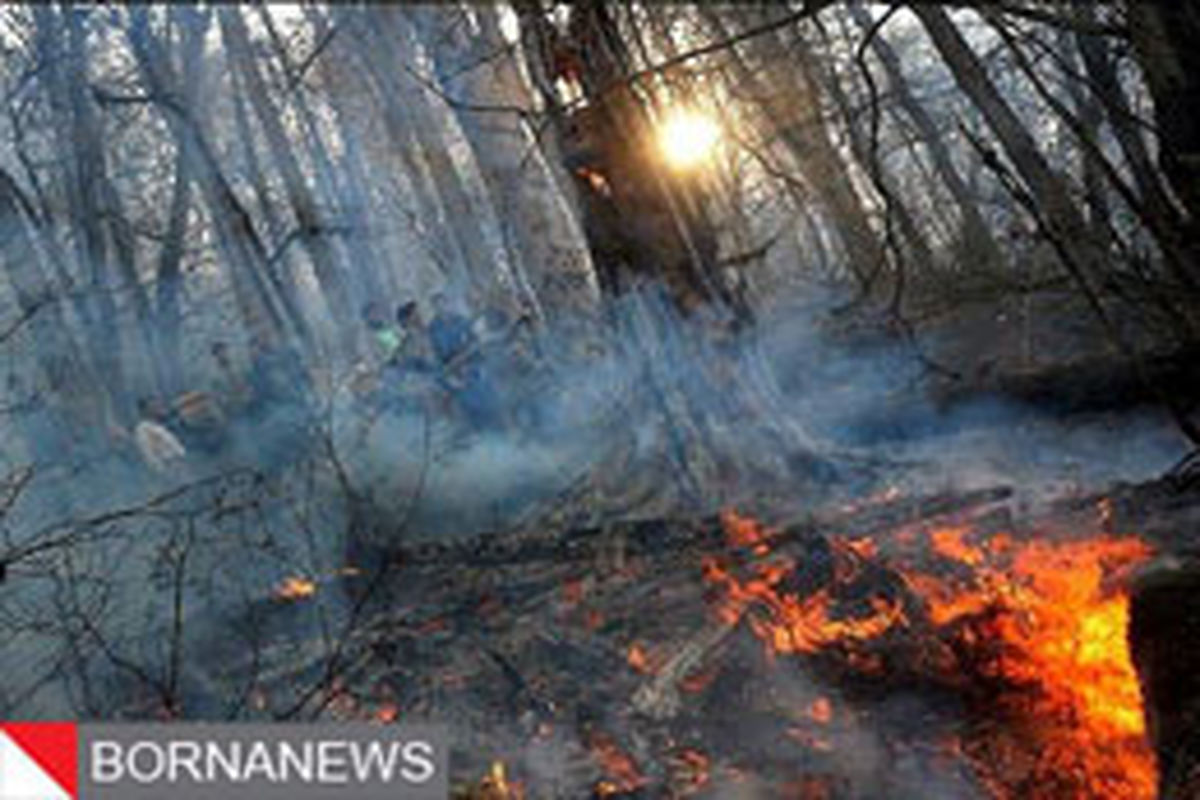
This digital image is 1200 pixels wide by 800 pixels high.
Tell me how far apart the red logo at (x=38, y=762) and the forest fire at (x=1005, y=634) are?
2830 millimetres

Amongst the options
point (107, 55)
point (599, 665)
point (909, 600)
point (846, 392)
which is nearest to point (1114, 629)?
point (909, 600)

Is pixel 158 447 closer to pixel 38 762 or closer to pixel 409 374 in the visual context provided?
pixel 409 374

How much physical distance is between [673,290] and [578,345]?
4612 millimetres

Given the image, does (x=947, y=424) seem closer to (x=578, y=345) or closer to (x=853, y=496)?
(x=853, y=496)

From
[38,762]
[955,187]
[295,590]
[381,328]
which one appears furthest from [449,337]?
[38,762]

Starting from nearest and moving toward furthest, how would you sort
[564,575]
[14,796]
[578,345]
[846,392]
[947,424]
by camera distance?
[14,796] < [564,575] < [947,424] < [846,392] < [578,345]

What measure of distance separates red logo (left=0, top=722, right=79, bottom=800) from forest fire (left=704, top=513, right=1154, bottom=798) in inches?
111

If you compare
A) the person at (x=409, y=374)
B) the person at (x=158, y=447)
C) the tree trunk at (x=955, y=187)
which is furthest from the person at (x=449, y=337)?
the tree trunk at (x=955, y=187)

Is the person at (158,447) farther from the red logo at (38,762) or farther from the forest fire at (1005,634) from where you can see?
the red logo at (38,762)

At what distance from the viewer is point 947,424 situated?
7.57 m

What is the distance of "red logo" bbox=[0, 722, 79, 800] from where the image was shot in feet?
9.21

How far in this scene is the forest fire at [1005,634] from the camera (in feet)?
11.1

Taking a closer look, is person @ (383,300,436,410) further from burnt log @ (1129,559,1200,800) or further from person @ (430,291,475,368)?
burnt log @ (1129,559,1200,800)

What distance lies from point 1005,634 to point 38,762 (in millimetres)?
3594
